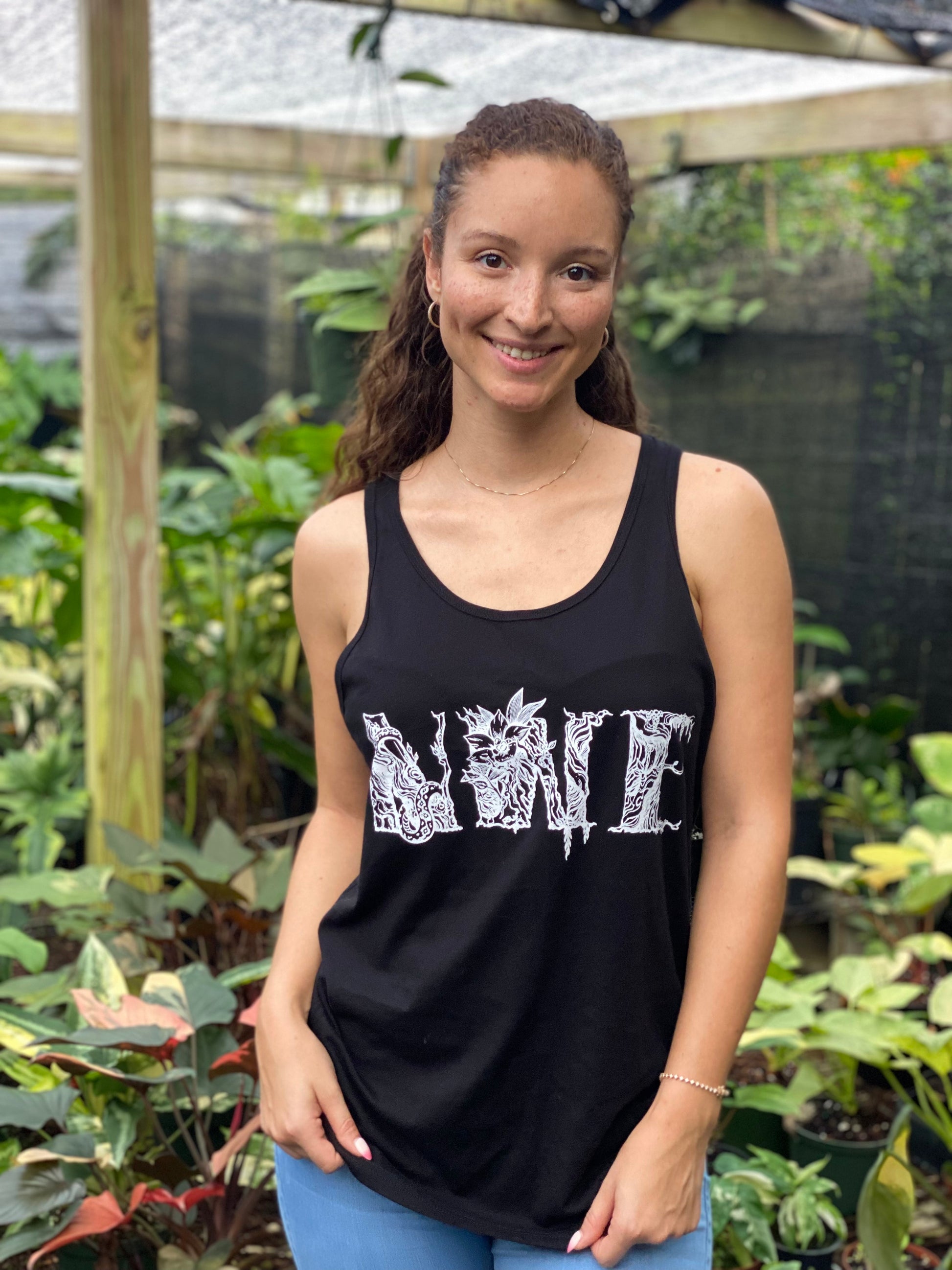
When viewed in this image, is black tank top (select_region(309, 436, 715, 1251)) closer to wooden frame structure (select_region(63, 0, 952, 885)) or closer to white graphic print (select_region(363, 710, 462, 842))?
white graphic print (select_region(363, 710, 462, 842))

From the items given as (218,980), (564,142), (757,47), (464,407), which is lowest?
(218,980)

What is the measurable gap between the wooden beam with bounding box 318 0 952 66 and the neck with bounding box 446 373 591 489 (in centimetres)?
186

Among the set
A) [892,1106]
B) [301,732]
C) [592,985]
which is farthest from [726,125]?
[592,985]

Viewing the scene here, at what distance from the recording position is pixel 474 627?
3.58ft

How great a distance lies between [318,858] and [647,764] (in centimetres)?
40

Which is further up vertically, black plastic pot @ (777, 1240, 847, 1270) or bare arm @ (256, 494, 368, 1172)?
bare arm @ (256, 494, 368, 1172)

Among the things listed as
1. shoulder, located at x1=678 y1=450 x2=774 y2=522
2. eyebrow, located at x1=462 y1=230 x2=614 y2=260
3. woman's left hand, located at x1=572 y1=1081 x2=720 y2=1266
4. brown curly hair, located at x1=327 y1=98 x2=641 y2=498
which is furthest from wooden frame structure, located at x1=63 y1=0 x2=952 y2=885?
woman's left hand, located at x1=572 y1=1081 x2=720 y2=1266

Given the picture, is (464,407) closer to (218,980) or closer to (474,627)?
(474,627)

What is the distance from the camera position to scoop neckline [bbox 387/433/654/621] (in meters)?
1.08

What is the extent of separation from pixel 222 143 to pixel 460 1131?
13.8 feet

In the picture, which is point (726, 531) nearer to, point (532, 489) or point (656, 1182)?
point (532, 489)

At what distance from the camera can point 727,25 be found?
2.88 m

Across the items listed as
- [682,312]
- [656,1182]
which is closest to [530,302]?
[656,1182]

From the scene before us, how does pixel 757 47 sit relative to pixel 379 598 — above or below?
above
